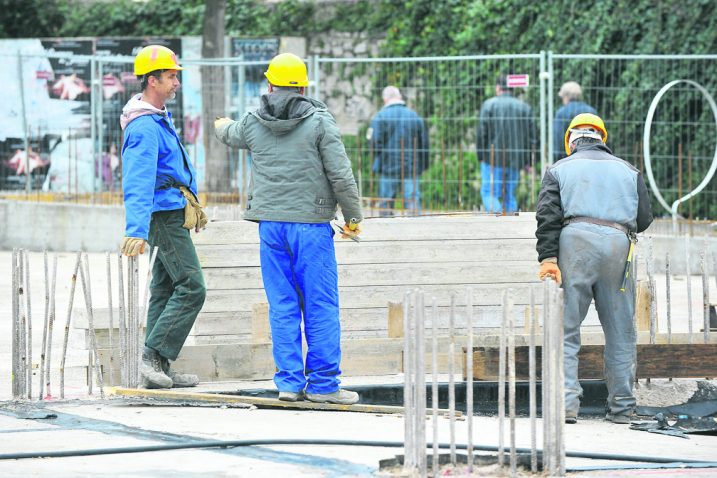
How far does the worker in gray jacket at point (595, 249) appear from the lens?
828 centimetres

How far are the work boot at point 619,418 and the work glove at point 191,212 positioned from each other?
263cm

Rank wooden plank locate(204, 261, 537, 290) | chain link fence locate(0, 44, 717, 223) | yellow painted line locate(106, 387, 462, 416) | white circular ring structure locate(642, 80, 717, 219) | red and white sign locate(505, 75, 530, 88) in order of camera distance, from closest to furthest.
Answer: yellow painted line locate(106, 387, 462, 416), wooden plank locate(204, 261, 537, 290), white circular ring structure locate(642, 80, 717, 219), red and white sign locate(505, 75, 530, 88), chain link fence locate(0, 44, 717, 223)

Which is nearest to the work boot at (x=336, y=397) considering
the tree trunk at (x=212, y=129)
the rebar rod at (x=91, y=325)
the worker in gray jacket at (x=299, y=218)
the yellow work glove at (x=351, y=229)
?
the worker in gray jacket at (x=299, y=218)

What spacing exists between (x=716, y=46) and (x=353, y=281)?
30.1ft

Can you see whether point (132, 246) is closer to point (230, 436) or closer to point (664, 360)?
point (230, 436)

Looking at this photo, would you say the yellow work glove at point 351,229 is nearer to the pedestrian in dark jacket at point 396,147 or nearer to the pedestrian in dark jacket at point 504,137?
the pedestrian in dark jacket at point 504,137

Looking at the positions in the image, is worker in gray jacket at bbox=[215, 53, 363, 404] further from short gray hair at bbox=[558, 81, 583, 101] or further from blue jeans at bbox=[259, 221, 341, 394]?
short gray hair at bbox=[558, 81, 583, 101]

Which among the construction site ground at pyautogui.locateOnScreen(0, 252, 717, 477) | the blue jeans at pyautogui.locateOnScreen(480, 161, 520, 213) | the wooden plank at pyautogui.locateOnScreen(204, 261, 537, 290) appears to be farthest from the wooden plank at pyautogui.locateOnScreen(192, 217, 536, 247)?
the blue jeans at pyautogui.locateOnScreen(480, 161, 520, 213)

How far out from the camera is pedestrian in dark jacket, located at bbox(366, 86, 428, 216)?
53.5 feet

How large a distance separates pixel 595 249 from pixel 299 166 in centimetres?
175

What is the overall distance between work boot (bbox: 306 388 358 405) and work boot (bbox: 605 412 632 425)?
1.54 metres

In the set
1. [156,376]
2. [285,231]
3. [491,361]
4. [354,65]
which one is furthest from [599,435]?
[354,65]

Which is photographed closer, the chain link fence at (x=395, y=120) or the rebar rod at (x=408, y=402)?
the rebar rod at (x=408, y=402)

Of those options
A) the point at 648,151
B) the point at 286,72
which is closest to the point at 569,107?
the point at 648,151
